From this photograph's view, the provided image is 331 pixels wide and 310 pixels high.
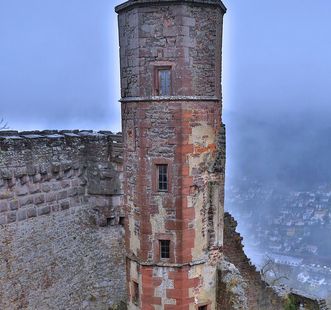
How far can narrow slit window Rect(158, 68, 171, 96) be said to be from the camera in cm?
1129

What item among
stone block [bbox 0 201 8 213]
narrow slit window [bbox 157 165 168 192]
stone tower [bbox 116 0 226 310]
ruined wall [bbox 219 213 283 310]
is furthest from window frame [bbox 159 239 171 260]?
ruined wall [bbox 219 213 283 310]

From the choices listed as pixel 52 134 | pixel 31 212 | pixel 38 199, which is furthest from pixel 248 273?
pixel 52 134

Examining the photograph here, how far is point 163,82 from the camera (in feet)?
37.2

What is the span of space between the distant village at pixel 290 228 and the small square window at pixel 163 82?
1394 inches

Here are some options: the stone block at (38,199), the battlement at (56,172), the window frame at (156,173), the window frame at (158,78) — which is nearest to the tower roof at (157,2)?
the window frame at (158,78)

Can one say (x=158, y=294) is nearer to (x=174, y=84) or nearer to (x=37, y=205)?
(x=37, y=205)

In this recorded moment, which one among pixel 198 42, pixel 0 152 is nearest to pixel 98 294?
pixel 0 152

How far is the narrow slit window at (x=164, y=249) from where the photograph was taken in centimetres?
1176

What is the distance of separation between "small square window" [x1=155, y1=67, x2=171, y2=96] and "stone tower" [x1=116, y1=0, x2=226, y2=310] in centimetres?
2

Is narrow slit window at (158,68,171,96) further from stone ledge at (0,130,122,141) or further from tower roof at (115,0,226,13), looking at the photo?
stone ledge at (0,130,122,141)

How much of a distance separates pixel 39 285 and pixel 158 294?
3.43 metres

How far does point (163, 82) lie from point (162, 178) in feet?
7.48

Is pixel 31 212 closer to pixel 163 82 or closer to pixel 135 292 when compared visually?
pixel 135 292

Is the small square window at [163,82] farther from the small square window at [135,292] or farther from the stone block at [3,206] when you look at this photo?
the small square window at [135,292]
